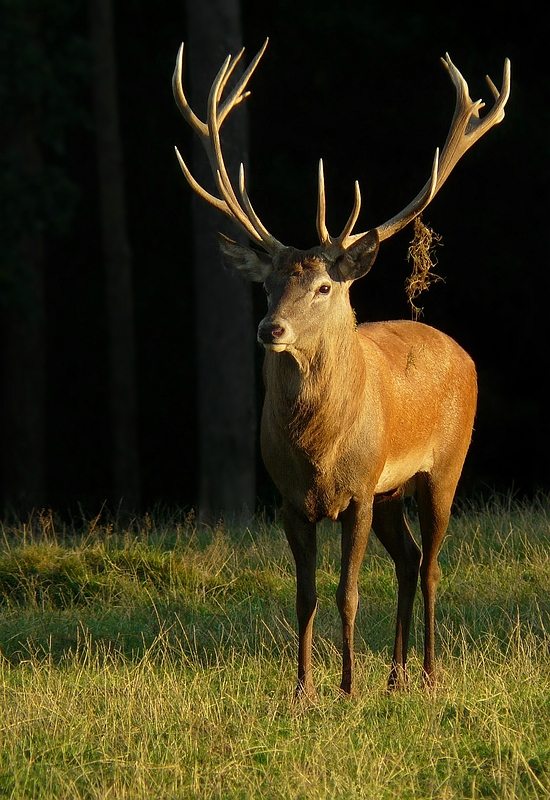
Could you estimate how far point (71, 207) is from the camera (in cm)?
1681

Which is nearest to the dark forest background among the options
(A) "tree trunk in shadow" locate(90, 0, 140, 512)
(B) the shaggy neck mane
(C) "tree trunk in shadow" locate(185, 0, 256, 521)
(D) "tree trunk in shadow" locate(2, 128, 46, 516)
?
(D) "tree trunk in shadow" locate(2, 128, 46, 516)

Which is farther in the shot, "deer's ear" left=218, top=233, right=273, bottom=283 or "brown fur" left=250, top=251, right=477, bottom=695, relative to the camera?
"deer's ear" left=218, top=233, right=273, bottom=283

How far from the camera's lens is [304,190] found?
57.1ft

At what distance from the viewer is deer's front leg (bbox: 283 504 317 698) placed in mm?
6098

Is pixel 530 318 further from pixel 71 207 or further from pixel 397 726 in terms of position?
pixel 397 726

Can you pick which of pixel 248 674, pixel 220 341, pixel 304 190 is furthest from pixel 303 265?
pixel 304 190

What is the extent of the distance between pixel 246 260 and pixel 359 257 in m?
0.54

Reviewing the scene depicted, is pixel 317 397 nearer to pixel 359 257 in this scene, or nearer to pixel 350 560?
pixel 359 257

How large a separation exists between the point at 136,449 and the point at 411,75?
19.3 feet

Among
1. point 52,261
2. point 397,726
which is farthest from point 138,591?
point 52,261

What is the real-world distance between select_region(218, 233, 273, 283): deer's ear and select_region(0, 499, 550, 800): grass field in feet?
5.84

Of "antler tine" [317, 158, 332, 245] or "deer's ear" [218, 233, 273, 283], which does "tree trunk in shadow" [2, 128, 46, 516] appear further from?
"antler tine" [317, 158, 332, 245]

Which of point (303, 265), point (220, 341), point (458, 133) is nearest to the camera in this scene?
point (303, 265)

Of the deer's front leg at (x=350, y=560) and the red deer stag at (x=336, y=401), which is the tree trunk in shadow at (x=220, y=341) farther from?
the deer's front leg at (x=350, y=560)
